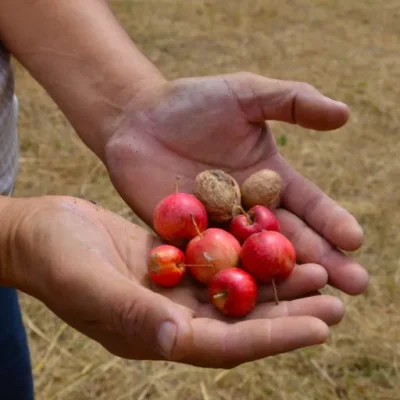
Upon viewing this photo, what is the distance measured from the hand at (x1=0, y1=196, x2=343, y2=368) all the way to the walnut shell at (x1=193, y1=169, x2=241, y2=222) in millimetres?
208

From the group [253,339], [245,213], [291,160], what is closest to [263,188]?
[245,213]

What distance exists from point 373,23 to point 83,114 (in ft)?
7.91

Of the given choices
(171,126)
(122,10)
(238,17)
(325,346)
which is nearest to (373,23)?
(238,17)

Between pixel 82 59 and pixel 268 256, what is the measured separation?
526mm

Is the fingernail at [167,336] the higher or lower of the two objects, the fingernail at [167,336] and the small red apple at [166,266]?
the higher

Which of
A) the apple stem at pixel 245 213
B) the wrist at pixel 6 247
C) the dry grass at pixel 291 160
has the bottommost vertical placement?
the dry grass at pixel 291 160

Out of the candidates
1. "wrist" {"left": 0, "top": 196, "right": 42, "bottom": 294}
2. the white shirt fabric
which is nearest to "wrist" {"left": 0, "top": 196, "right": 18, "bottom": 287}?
"wrist" {"left": 0, "top": 196, "right": 42, "bottom": 294}

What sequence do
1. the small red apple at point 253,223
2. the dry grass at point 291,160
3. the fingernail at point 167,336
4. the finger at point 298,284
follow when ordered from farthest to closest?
the dry grass at point 291,160 → the small red apple at point 253,223 → the finger at point 298,284 → the fingernail at point 167,336

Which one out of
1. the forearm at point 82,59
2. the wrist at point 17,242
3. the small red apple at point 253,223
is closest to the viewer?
the wrist at point 17,242

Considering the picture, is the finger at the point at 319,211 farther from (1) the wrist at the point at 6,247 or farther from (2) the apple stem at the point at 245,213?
(1) the wrist at the point at 6,247

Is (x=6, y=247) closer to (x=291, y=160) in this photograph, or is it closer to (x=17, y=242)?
(x=17, y=242)

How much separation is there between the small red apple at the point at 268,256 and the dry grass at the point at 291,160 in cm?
65

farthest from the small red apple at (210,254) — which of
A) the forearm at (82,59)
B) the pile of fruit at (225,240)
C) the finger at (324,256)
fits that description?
the forearm at (82,59)

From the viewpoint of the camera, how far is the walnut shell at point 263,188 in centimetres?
116
